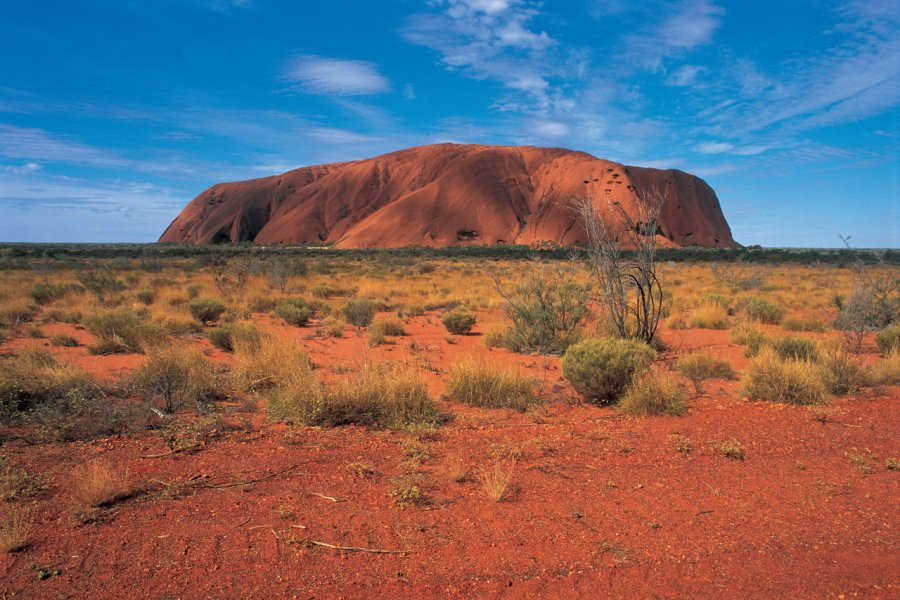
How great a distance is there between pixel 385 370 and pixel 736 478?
346cm

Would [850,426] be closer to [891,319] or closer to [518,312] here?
[518,312]

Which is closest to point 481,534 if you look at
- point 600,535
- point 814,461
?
point 600,535

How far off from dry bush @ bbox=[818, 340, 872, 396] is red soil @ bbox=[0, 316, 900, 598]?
46.4 inches

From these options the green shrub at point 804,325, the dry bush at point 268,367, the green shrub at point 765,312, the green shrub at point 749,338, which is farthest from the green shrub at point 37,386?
the green shrub at point 765,312

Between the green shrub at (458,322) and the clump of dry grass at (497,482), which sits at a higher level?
the green shrub at (458,322)

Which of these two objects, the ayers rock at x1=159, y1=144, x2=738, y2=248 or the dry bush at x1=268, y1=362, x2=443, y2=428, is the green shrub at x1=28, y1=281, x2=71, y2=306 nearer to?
the dry bush at x1=268, y1=362, x2=443, y2=428

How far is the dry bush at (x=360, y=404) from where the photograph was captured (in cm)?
502

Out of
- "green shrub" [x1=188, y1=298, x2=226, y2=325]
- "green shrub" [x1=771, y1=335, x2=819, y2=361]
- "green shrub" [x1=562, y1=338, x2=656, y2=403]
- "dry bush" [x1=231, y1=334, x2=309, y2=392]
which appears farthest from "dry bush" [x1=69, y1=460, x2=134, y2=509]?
"green shrub" [x1=188, y1=298, x2=226, y2=325]

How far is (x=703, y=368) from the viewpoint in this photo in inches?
287

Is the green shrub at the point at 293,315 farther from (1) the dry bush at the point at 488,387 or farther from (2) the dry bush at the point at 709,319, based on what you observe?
(2) the dry bush at the point at 709,319

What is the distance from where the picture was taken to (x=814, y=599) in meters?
2.54

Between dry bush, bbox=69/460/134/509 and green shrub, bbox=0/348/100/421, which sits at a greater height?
green shrub, bbox=0/348/100/421

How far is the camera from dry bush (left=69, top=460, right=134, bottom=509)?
320cm

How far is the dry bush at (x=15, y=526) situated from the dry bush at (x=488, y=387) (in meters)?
4.02
